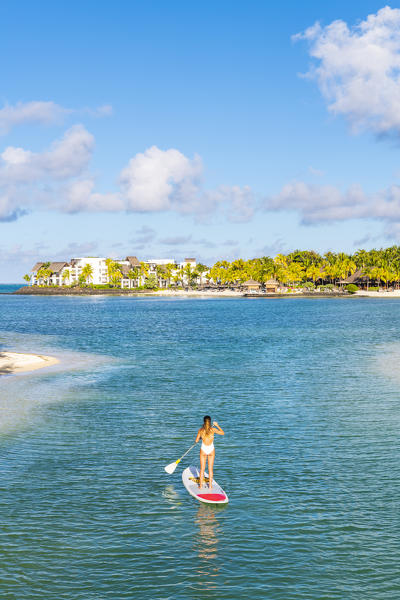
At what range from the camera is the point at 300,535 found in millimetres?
17422

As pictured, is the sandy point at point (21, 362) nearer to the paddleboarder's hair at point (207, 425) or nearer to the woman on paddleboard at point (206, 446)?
the woman on paddleboard at point (206, 446)

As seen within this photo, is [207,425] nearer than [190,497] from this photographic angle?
Yes

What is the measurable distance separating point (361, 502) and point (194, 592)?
8.05 metres

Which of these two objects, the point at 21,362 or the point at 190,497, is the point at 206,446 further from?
the point at 21,362

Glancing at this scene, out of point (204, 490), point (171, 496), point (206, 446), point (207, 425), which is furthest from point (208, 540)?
point (207, 425)

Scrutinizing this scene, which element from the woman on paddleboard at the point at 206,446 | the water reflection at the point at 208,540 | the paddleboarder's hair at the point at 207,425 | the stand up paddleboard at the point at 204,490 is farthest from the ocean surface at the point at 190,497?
the paddleboarder's hair at the point at 207,425

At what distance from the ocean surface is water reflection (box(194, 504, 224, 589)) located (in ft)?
0.21

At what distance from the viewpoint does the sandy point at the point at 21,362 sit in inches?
1943

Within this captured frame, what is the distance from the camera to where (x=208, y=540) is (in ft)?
55.7

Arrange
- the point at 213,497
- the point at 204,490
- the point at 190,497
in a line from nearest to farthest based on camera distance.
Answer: the point at 213,497, the point at 204,490, the point at 190,497

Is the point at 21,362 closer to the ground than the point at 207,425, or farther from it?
closer to the ground

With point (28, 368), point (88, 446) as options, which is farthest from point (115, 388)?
point (88, 446)

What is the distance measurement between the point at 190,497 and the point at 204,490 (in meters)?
0.69

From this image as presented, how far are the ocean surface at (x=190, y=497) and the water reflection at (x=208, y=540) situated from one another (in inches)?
2.5
